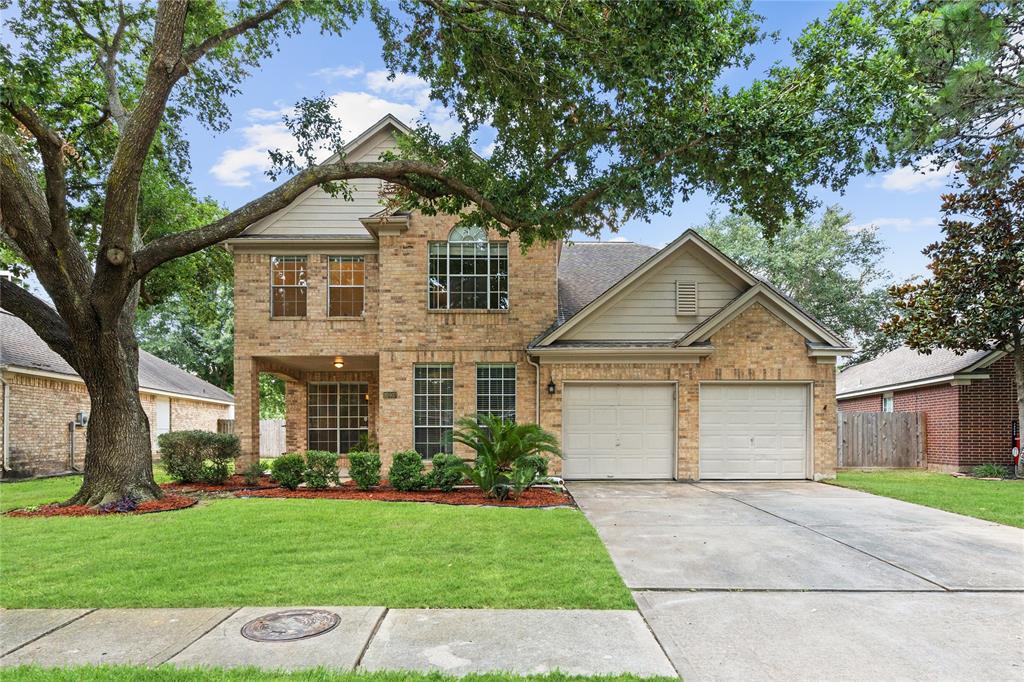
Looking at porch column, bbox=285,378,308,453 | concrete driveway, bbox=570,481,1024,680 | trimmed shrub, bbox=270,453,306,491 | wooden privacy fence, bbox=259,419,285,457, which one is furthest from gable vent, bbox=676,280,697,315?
wooden privacy fence, bbox=259,419,285,457

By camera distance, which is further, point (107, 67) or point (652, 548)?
point (107, 67)

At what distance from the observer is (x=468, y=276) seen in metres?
14.1

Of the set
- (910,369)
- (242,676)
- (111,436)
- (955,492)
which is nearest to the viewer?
(242,676)

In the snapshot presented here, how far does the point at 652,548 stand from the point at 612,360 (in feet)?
22.8

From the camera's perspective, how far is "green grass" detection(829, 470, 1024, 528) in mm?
9797

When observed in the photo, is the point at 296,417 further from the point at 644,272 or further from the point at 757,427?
the point at 757,427

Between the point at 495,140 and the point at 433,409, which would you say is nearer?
the point at 495,140

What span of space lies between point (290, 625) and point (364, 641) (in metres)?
0.69

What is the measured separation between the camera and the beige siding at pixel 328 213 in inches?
575

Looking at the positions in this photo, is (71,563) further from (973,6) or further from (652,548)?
(973,6)

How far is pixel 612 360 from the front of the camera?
13.6 metres

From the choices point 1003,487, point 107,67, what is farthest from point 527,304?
point 1003,487

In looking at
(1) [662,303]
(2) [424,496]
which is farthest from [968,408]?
(2) [424,496]

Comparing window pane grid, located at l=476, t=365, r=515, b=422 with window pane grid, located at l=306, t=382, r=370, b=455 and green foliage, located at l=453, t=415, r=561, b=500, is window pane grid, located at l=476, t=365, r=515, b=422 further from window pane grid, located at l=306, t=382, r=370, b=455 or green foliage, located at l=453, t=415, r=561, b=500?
window pane grid, located at l=306, t=382, r=370, b=455
